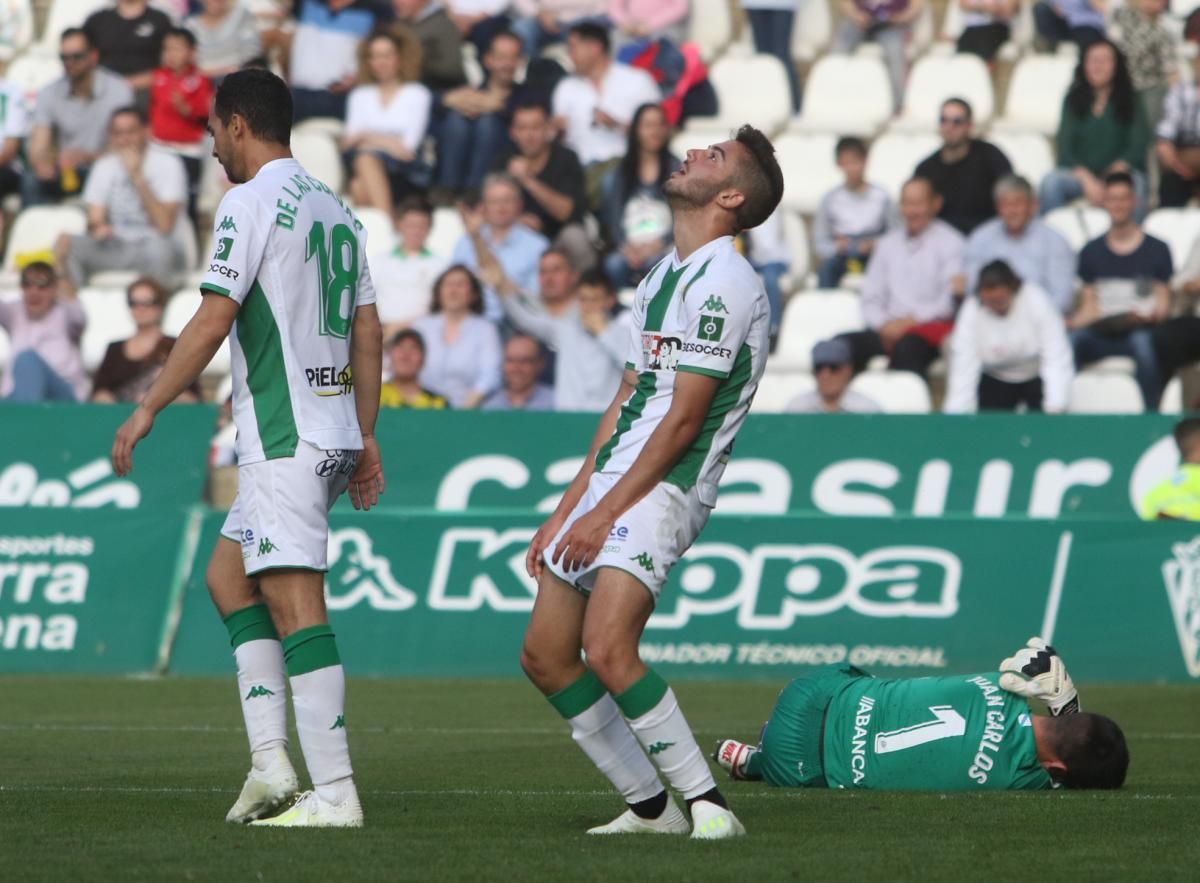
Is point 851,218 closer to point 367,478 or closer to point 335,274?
point 367,478

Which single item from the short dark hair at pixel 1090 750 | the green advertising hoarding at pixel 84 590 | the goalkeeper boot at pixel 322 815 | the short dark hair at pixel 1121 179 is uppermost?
the short dark hair at pixel 1121 179

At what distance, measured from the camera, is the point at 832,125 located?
62.6 ft

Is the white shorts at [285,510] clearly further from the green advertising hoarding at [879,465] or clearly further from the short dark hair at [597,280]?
the short dark hair at [597,280]

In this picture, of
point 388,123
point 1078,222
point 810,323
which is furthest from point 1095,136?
point 388,123

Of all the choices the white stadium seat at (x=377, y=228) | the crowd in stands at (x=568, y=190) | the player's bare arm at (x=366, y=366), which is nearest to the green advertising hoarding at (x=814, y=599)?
the crowd in stands at (x=568, y=190)

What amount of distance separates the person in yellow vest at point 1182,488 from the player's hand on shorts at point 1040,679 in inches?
224

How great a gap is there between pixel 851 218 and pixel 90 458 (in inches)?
269

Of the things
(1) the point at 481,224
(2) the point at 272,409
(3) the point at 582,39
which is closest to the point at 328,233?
(2) the point at 272,409

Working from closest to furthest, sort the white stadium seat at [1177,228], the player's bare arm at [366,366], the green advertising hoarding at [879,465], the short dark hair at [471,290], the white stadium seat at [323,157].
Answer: the player's bare arm at [366,366], the green advertising hoarding at [879,465], the short dark hair at [471,290], the white stadium seat at [1177,228], the white stadium seat at [323,157]

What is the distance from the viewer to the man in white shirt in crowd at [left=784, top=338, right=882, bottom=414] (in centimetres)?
1470

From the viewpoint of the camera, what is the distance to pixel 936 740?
755 centimetres

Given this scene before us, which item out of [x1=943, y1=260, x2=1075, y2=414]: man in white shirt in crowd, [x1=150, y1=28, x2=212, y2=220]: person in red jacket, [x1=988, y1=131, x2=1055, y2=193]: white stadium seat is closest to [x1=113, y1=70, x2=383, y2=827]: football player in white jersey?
[x1=943, y1=260, x2=1075, y2=414]: man in white shirt in crowd

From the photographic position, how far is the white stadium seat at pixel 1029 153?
18141mm

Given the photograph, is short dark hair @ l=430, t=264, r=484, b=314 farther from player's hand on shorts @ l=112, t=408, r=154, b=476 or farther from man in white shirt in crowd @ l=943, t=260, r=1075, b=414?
player's hand on shorts @ l=112, t=408, r=154, b=476
